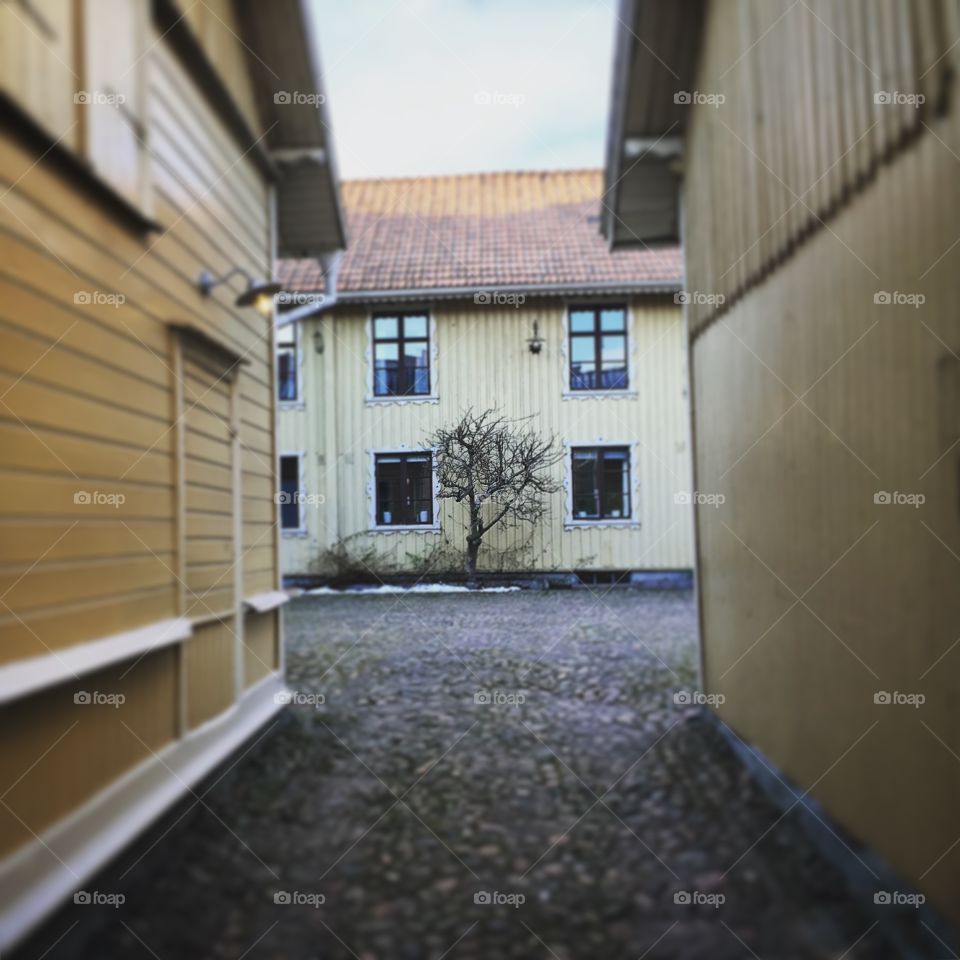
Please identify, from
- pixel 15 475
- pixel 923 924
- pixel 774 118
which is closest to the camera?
pixel 923 924

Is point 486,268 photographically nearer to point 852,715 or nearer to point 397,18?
point 397,18

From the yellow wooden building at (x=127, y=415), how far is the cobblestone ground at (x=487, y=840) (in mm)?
381

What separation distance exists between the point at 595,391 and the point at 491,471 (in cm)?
247

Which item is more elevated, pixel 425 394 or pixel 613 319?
pixel 613 319

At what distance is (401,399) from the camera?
4863 millimetres

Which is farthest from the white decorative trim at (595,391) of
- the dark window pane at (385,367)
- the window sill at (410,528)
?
the window sill at (410,528)

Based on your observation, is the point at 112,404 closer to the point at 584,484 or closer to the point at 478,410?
the point at 478,410

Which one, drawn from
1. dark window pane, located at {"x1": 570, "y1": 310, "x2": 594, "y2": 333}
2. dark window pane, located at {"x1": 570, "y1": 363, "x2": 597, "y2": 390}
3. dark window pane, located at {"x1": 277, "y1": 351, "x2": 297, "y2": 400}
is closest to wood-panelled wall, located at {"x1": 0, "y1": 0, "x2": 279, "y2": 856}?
dark window pane, located at {"x1": 277, "y1": 351, "x2": 297, "y2": 400}

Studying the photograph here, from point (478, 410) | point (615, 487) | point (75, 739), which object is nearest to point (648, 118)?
point (478, 410)

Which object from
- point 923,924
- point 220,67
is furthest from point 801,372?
point 220,67

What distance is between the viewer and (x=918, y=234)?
240 cm

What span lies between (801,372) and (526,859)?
2.55m

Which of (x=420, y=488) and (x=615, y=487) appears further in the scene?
(x=615, y=487)

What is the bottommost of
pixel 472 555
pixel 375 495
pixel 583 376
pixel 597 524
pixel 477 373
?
pixel 472 555
